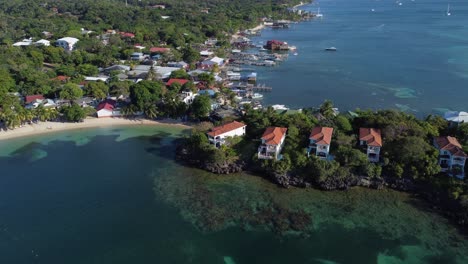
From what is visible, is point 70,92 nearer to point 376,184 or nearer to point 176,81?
point 176,81

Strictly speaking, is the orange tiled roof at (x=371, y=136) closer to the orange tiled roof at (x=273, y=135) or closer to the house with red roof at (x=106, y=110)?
the orange tiled roof at (x=273, y=135)

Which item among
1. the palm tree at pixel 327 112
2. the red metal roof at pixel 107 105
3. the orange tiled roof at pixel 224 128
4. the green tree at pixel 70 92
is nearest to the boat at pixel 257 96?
the palm tree at pixel 327 112

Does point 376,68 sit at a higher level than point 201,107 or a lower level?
lower

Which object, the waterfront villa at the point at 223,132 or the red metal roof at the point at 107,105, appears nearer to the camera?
the waterfront villa at the point at 223,132

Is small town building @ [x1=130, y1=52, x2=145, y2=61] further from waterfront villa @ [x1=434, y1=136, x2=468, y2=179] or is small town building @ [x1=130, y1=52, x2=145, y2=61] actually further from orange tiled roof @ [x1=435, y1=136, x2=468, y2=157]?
waterfront villa @ [x1=434, y1=136, x2=468, y2=179]

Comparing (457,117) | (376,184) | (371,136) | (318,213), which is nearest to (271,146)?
(318,213)

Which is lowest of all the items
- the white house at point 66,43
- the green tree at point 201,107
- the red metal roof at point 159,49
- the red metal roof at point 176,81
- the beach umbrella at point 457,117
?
the beach umbrella at point 457,117

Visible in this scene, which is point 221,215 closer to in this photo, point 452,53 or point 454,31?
point 452,53
